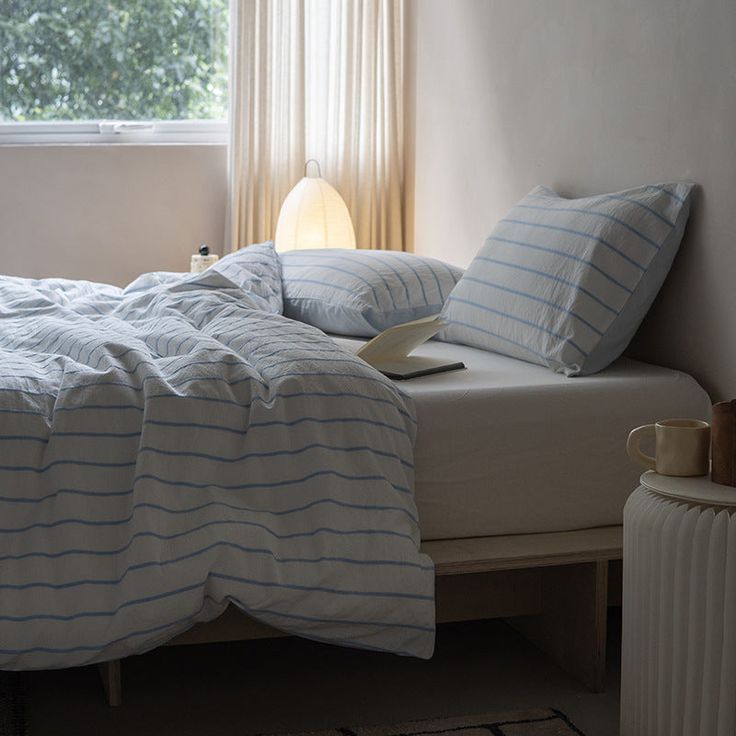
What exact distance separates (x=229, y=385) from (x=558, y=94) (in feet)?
4.37

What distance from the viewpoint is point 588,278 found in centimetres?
207

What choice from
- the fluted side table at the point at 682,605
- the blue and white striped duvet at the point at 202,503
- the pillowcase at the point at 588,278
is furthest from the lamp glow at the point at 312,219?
the fluted side table at the point at 682,605

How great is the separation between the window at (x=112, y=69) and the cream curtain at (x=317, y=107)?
0.19m

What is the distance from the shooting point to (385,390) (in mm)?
1760

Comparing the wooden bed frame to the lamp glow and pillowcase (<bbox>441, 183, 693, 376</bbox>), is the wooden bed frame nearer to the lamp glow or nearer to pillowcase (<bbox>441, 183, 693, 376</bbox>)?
pillowcase (<bbox>441, 183, 693, 376</bbox>)

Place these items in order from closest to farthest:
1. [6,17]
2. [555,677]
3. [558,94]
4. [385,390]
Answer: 1. [385,390]
2. [555,677]
3. [558,94]
4. [6,17]

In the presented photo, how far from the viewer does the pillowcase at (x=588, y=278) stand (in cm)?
205

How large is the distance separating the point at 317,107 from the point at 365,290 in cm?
188

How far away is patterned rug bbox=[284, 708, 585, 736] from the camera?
5.44 feet

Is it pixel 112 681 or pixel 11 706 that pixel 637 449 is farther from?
pixel 11 706

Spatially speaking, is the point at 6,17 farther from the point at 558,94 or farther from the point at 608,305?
the point at 608,305

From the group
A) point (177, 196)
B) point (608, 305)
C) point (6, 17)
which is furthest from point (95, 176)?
point (608, 305)

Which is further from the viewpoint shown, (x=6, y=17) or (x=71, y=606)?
(x=6, y=17)

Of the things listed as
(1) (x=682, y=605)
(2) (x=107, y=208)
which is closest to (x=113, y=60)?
(2) (x=107, y=208)
